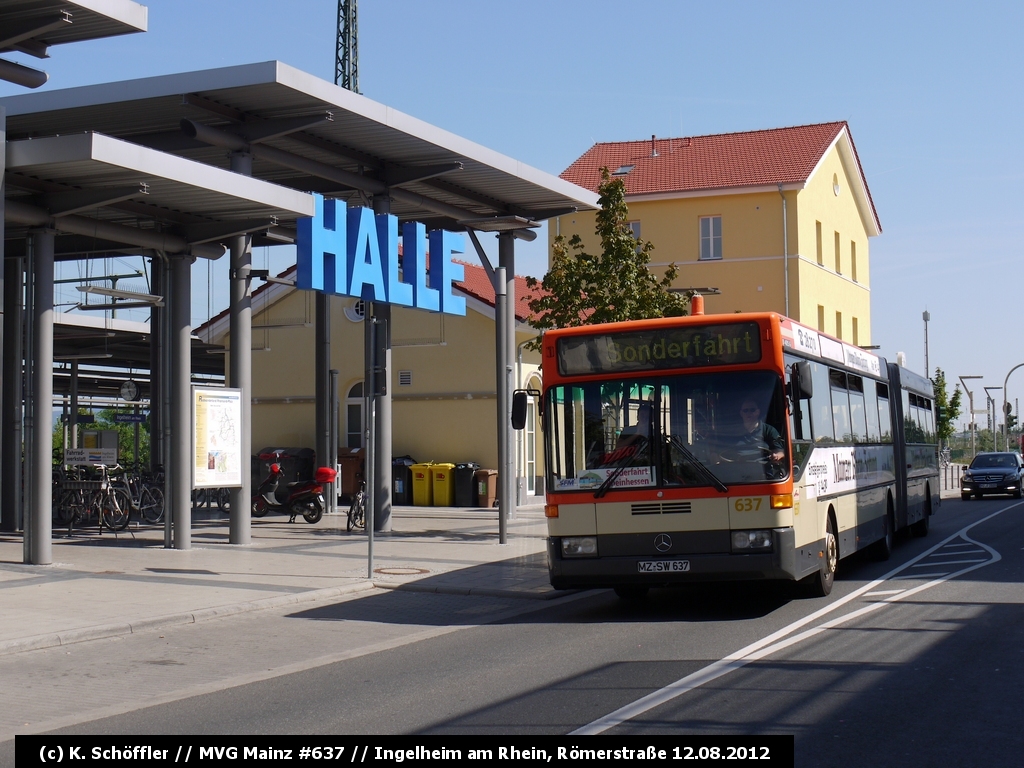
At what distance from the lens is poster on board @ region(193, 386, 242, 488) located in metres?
18.0

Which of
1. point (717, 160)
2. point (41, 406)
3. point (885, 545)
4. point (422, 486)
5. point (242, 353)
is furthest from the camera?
point (717, 160)

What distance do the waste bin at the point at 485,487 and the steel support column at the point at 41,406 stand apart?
48.0ft

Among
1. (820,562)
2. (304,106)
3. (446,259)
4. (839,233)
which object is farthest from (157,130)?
(839,233)

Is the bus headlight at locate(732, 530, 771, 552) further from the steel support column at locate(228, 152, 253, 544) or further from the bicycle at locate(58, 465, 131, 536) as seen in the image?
the bicycle at locate(58, 465, 131, 536)

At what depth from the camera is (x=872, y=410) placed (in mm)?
17234

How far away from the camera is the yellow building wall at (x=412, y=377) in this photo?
32.1 metres

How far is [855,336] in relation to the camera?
48031 millimetres

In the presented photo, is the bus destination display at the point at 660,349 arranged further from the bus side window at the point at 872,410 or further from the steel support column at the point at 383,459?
the steel support column at the point at 383,459

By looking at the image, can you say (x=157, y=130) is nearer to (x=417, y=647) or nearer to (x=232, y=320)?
(x=232, y=320)

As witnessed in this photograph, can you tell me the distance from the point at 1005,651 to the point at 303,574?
→ 9.16 m

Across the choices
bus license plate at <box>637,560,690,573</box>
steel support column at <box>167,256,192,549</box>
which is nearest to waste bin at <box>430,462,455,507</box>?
steel support column at <box>167,256,192,549</box>

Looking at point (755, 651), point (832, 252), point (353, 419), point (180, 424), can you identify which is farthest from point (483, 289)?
point (755, 651)

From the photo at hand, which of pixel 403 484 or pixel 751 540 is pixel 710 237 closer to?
pixel 403 484

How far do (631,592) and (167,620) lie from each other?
16.6 ft
